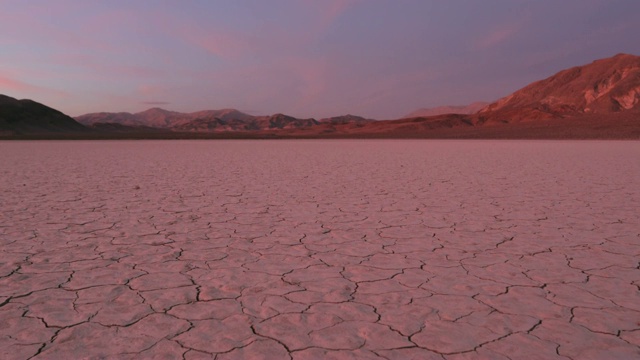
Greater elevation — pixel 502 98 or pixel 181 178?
pixel 502 98

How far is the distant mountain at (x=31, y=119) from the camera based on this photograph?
183 ft

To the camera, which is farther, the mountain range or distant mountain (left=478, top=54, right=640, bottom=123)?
distant mountain (left=478, top=54, right=640, bottom=123)

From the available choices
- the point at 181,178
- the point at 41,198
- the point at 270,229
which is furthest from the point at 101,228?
the point at 181,178

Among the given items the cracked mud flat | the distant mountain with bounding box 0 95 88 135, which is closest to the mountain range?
the distant mountain with bounding box 0 95 88 135

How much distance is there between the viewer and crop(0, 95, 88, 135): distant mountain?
5566 centimetres

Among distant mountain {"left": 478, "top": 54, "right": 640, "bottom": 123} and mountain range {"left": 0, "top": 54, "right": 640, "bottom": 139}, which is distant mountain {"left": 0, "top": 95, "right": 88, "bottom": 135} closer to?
mountain range {"left": 0, "top": 54, "right": 640, "bottom": 139}

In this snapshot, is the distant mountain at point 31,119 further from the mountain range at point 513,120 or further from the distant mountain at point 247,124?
the distant mountain at point 247,124

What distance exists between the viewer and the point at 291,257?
3211 mm

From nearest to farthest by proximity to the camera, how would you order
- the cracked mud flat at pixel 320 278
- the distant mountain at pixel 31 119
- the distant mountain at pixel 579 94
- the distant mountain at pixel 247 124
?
the cracked mud flat at pixel 320 278
the distant mountain at pixel 31 119
the distant mountain at pixel 579 94
the distant mountain at pixel 247 124

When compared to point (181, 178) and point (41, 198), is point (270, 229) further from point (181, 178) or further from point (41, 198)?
point (181, 178)

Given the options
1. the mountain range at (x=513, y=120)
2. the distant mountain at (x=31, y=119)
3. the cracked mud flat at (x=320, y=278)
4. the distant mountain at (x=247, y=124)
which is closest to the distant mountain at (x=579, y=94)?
the mountain range at (x=513, y=120)

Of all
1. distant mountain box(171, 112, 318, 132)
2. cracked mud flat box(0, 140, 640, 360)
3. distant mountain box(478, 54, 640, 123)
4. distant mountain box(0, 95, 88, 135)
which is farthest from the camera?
distant mountain box(171, 112, 318, 132)

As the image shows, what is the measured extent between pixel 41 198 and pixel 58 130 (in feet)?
206

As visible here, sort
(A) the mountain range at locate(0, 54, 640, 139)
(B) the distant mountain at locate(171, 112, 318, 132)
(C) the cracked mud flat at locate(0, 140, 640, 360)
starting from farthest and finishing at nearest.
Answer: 1. (B) the distant mountain at locate(171, 112, 318, 132)
2. (A) the mountain range at locate(0, 54, 640, 139)
3. (C) the cracked mud flat at locate(0, 140, 640, 360)
